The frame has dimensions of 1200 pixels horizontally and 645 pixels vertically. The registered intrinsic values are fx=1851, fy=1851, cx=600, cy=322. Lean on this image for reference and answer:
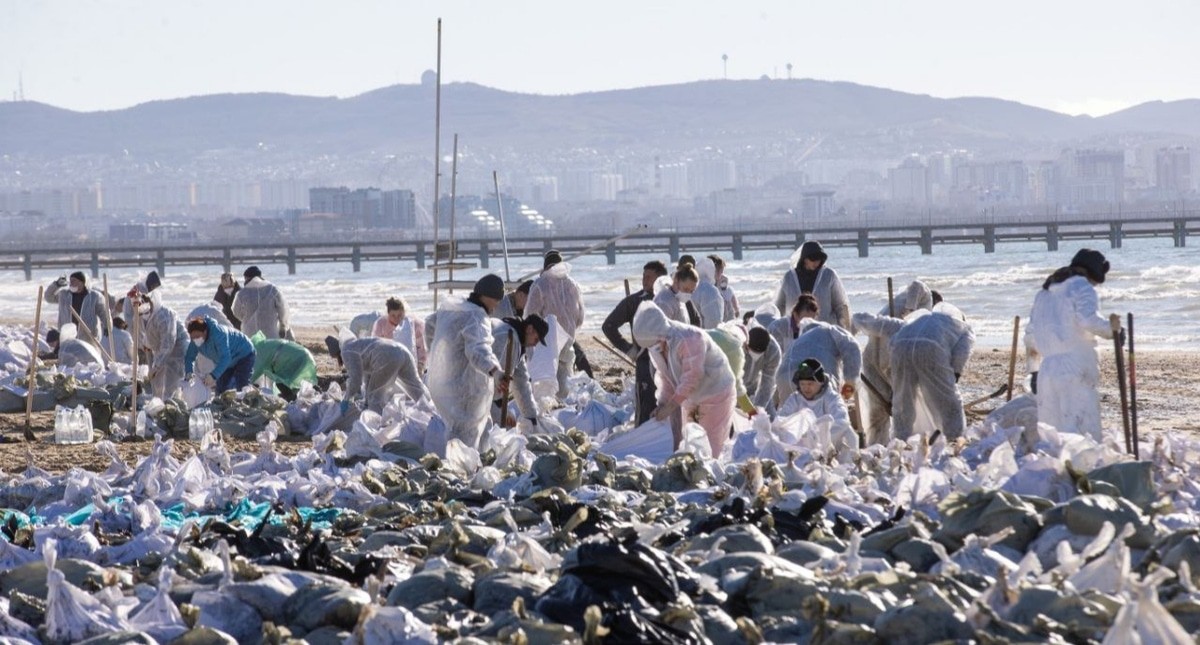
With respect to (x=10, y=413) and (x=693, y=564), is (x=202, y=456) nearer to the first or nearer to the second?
(x=693, y=564)

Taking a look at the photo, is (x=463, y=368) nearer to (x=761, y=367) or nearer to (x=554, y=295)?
(x=761, y=367)

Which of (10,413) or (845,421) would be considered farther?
(10,413)

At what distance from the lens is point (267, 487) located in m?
8.10

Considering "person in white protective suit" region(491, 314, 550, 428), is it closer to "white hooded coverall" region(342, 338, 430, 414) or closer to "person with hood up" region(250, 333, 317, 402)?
"white hooded coverall" region(342, 338, 430, 414)

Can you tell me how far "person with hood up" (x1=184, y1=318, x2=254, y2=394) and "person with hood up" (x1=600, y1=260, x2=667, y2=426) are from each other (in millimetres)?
2797

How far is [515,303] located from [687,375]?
4.21 meters

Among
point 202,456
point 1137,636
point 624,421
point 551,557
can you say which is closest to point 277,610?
point 551,557

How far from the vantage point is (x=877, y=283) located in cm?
4316

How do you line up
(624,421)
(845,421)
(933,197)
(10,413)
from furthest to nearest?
(933,197) → (10,413) → (624,421) → (845,421)

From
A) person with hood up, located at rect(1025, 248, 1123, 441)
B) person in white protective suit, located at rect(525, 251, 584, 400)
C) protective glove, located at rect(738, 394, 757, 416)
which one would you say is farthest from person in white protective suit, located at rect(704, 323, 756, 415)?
person in white protective suit, located at rect(525, 251, 584, 400)

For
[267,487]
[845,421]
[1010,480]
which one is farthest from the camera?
[845,421]

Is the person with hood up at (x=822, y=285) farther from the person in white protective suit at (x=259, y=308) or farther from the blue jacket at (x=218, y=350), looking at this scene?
the person in white protective suit at (x=259, y=308)

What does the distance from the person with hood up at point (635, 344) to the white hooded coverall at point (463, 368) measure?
0.77m

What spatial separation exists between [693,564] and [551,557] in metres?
0.51
